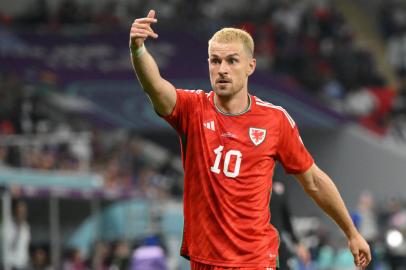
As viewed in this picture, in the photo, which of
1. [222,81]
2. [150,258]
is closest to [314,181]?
[222,81]

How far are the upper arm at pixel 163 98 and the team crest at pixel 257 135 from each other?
49 cm

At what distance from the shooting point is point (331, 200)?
7020 millimetres

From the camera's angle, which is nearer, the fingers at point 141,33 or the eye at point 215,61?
the fingers at point 141,33

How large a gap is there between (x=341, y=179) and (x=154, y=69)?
24407 millimetres

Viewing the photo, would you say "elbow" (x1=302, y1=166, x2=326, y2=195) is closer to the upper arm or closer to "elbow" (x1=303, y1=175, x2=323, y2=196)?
"elbow" (x1=303, y1=175, x2=323, y2=196)

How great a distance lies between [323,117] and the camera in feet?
94.8

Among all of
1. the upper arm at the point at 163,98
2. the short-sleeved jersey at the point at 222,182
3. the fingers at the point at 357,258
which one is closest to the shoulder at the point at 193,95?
the short-sleeved jersey at the point at 222,182

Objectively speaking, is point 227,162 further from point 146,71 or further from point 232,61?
point 146,71

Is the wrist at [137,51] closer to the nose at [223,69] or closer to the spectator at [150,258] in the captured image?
the nose at [223,69]

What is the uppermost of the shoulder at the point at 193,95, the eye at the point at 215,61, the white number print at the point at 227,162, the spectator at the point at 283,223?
the eye at the point at 215,61

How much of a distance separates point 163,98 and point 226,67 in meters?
0.40

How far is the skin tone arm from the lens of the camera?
7.02 m

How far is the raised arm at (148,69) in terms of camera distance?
6145 millimetres

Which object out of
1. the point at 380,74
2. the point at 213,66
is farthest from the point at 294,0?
the point at 213,66
